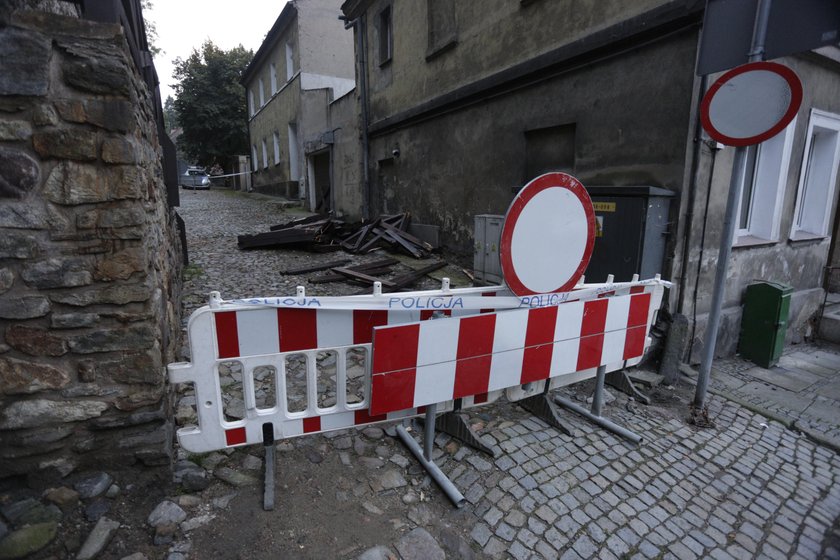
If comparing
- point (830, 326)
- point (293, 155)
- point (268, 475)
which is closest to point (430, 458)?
point (268, 475)

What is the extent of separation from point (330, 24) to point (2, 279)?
60.7ft

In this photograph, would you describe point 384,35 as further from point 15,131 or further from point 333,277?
point 15,131

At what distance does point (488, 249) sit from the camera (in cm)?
661

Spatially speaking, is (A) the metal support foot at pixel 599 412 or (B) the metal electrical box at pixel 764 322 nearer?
(A) the metal support foot at pixel 599 412

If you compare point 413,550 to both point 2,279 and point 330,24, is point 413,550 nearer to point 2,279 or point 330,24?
point 2,279

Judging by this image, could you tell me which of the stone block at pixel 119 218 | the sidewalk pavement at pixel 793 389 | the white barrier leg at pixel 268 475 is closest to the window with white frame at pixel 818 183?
the sidewalk pavement at pixel 793 389

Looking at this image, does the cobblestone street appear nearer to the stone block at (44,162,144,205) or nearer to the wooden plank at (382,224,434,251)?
the stone block at (44,162,144,205)

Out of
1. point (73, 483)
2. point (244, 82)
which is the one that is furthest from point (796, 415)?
point (244, 82)

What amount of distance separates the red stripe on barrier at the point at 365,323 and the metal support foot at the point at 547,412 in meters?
1.57

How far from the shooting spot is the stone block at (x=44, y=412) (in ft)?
6.53

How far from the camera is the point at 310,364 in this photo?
92.7 inches

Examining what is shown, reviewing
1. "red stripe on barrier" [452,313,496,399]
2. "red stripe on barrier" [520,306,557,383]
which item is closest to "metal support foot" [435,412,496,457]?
"red stripe on barrier" [452,313,496,399]

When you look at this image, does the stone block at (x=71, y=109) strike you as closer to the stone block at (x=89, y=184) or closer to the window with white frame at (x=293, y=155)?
the stone block at (x=89, y=184)

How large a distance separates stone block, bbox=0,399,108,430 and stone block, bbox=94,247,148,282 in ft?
2.09
